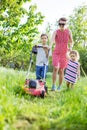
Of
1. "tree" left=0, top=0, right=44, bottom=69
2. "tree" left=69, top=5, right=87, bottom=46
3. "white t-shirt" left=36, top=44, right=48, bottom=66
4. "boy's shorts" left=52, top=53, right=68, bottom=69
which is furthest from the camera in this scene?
"tree" left=69, top=5, right=87, bottom=46

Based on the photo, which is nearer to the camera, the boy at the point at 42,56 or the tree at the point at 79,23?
the boy at the point at 42,56

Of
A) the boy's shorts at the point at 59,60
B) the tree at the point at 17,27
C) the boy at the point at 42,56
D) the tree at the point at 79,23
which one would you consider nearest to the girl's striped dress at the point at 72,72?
the boy's shorts at the point at 59,60

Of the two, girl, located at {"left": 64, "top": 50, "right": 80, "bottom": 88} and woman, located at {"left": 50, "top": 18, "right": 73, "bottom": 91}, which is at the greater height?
woman, located at {"left": 50, "top": 18, "right": 73, "bottom": 91}

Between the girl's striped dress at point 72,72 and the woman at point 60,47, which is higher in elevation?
the woman at point 60,47

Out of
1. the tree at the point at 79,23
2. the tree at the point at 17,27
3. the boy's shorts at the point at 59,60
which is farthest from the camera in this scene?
the tree at the point at 79,23

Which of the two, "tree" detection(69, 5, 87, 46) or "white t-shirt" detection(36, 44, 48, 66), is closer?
"white t-shirt" detection(36, 44, 48, 66)

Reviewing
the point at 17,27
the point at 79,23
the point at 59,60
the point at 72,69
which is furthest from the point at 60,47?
the point at 79,23

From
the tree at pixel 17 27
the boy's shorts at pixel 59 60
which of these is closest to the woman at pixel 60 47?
the boy's shorts at pixel 59 60

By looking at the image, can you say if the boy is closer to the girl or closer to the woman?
the woman

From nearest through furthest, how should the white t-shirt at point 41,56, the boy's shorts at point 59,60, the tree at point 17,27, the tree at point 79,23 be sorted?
the boy's shorts at point 59,60 < the white t-shirt at point 41,56 < the tree at point 17,27 < the tree at point 79,23

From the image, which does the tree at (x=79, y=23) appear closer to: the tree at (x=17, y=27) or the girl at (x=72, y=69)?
the tree at (x=17, y=27)

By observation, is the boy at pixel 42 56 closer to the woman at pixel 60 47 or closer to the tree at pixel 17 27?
the woman at pixel 60 47

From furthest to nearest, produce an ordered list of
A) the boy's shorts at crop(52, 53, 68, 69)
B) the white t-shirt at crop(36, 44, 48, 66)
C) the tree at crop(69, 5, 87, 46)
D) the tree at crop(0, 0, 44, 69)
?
the tree at crop(69, 5, 87, 46), the tree at crop(0, 0, 44, 69), the white t-shirt at crop(36, 44, 48, 66), the boy's shorts at crop(52, 53, 68, 69)

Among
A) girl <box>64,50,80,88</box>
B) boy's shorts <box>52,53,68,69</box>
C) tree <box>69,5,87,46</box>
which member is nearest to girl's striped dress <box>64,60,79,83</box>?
girl <box>64,50,80,88</box>
